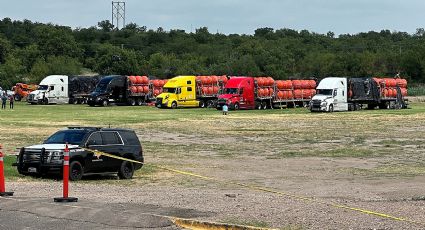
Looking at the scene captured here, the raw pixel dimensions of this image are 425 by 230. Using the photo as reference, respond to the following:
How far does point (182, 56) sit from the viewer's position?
7160 inches

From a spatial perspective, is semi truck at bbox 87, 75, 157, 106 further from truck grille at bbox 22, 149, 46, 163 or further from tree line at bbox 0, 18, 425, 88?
truck grille at bbox 22, 149, 46, 163

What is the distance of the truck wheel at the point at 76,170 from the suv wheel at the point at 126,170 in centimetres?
172

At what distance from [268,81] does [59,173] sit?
6563 cm

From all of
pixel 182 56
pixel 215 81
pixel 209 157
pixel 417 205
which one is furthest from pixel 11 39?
pixel 417 205

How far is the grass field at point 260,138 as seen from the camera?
3434cm

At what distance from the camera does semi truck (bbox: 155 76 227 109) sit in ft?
292

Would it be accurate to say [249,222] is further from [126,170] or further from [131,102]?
[131,102]

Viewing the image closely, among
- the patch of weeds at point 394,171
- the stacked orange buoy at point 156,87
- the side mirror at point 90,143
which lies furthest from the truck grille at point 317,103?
the side mirror at point 90,143

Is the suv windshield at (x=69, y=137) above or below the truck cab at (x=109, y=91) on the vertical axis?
below

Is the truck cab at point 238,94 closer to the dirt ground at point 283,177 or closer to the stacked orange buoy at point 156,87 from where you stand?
the stacked orange buoy at point 156,87

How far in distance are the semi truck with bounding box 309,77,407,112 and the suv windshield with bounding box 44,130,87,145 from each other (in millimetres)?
56105

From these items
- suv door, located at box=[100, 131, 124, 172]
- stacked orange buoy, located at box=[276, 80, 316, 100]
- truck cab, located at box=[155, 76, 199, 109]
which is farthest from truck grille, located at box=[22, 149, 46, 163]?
stacked orange buoy, located at box=[276, 80, 316, 100]

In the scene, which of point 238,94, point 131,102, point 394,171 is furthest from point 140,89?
point 394,171

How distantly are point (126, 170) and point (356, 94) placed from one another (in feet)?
206
